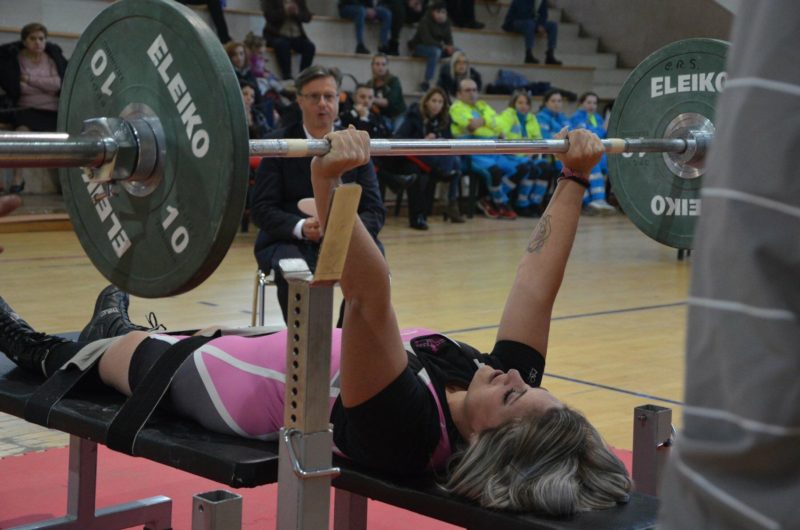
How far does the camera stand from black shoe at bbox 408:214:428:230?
972 centimetres

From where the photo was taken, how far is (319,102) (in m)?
4.12

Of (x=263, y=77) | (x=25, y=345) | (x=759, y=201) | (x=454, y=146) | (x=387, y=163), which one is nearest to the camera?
(x=759, y=201)

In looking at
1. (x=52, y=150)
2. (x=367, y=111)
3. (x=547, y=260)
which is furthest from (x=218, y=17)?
(x=52, y=150)

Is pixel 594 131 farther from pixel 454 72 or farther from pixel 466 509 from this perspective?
pixel 466 509

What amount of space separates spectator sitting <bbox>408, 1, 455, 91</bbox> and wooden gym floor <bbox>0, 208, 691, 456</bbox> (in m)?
3.14

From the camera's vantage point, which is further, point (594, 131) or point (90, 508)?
point (594, 131)

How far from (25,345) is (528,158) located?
8519mm

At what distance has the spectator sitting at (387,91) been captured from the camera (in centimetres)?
1021

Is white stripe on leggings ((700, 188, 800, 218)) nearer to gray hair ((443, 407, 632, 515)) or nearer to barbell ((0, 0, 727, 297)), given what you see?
barbell ((0, 0, 727, 297))

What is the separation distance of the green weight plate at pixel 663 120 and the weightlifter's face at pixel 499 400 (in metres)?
1.13

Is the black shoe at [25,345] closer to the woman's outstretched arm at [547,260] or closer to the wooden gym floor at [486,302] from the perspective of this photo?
the wooden gym floor at [486,302]

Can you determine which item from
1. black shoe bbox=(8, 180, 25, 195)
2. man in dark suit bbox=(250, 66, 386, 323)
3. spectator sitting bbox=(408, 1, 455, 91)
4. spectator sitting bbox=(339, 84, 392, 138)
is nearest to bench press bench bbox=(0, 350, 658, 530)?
man in dark suit bbox=(250, 66, 386, 323)

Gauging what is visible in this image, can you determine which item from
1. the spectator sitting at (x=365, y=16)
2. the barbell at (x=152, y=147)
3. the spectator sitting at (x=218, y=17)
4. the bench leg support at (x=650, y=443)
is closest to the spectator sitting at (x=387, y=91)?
the spectator sitting at (x=365, y=16)

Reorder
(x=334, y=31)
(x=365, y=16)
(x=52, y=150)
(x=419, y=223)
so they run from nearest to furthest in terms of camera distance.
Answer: (x=52, y=150) → (x=419, y=223) → (x=334, y=31) → (x=365, y=16)
